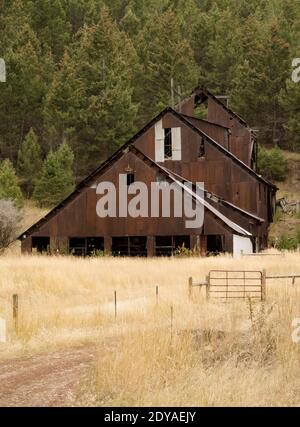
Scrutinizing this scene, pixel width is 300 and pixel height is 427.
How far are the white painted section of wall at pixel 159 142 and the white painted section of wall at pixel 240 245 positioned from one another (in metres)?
8.36

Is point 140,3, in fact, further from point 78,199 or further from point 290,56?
point 78,199

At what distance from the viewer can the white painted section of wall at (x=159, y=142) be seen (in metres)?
40.6

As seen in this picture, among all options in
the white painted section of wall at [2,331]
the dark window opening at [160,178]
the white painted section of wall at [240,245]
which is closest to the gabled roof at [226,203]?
the white painted section of wall at [240,245]

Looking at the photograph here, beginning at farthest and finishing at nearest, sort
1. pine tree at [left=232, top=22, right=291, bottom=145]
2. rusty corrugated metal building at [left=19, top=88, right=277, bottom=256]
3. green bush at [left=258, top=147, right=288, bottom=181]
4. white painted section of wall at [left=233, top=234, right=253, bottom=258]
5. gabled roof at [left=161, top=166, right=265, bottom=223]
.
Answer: pine tree at [left=232, top=22, right=291, bottom=145] < green bush at [left=258, top=147, right=288, bottom=181] < gabled roof at [left=161, top=166, right=265, bottom=223] < rusty corrugated metal building at [left=19, top=88, right=277, bottom=256] < white painted section of wall at [left=233, top=234, right=253, bottom=258]

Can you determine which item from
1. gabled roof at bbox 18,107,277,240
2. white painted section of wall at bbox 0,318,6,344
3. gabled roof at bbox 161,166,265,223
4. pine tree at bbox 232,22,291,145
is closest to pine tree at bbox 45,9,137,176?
pine tree at bbox 232,22,291,145

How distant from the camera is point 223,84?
7412 centimetres

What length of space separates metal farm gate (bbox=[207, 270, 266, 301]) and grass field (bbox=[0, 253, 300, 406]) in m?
0.46

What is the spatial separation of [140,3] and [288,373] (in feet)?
272

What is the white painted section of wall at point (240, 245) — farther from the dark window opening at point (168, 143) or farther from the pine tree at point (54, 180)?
the pine tree at point (54, 180)

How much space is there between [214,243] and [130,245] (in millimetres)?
5316

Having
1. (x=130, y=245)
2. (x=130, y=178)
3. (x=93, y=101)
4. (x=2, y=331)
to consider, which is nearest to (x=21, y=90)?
(x=93, y=101)

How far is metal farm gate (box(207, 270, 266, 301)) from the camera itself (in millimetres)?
18500

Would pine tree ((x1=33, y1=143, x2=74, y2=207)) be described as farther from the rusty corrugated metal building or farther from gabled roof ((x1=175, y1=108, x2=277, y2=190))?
gabled roof ((x1=175, y1=108, x2=277, y2=190))

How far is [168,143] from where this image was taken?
40844mm
